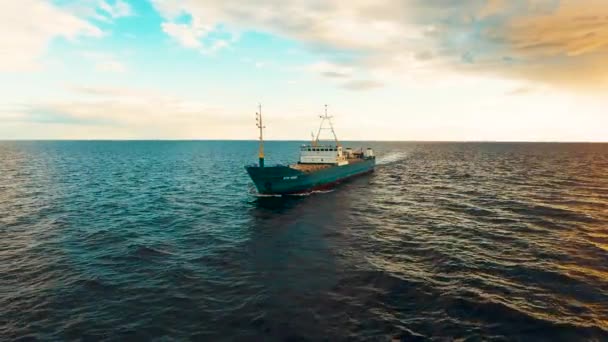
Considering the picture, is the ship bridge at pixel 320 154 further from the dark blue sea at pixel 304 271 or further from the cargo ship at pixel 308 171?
the dark blue sea at pixel 304 271

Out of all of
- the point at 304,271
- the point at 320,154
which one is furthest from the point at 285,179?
the point at 304,271

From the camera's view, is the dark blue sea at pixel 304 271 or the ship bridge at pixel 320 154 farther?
the ship bridge at pixel 320 154

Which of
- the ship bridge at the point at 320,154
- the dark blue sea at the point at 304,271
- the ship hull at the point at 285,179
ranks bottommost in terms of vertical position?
the dark blue sea at the point at 304,271

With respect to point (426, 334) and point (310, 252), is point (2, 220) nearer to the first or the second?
point (310, 252)

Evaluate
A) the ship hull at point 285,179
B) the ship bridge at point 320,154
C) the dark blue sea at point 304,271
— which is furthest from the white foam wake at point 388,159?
the dark blue sea at point 304,271

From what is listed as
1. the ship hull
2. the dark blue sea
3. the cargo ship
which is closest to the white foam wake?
the cargo ship

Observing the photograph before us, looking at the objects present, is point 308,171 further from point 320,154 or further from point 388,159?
point 388,159

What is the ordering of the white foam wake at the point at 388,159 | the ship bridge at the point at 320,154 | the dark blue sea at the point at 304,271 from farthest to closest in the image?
the white foam wake at the point at 388,159 → the ship bridge at the point at 320,154 → the dark blue sea at the point at 304,271
